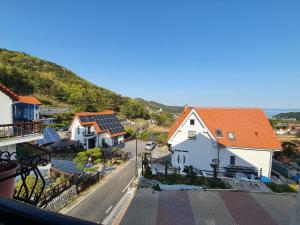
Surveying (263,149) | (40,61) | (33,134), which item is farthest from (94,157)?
(40,61)

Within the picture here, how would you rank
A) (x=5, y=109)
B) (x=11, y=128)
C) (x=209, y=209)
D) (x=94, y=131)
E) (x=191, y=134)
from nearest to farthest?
1. (x=11, y=128)
2. (x=209, y=209)
3. (x=5, y=109)
4. (x=191, y=134)
5. (x=94, y=131)

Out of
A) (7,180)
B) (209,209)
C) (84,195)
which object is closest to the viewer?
(7,180)

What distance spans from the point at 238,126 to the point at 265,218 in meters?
10.5

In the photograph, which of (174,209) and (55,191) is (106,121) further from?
(174,209)

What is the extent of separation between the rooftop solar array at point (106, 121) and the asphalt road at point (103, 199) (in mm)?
11694

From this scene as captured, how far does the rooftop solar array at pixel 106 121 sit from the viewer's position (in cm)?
3042

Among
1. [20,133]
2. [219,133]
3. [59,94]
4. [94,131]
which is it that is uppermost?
[59,94]

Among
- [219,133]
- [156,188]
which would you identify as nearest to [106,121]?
[219,133]

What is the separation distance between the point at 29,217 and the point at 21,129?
36.2ft

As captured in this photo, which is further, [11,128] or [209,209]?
[209,209]

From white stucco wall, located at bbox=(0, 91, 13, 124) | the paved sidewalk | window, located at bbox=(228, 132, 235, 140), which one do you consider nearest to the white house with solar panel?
white stucco wall, located at bbox=(0, 91, 13, 124)

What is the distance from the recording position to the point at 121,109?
56.9 m

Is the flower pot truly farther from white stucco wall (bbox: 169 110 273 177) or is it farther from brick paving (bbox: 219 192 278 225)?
white stucco wall (bbox: 169 110 273 177)

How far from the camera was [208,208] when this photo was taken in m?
10.5
